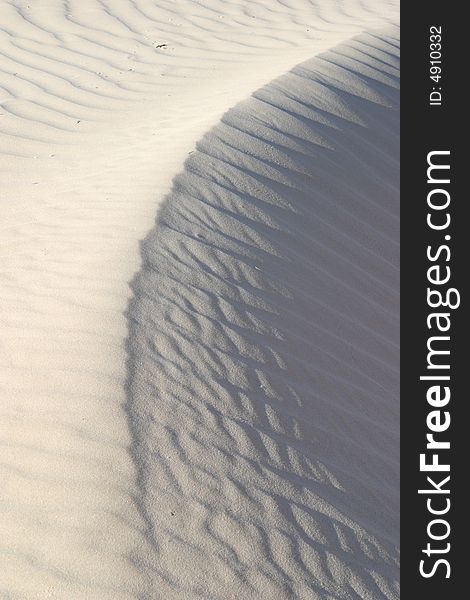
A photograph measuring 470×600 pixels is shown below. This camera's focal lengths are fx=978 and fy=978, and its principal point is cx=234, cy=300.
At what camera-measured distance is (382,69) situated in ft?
25.1

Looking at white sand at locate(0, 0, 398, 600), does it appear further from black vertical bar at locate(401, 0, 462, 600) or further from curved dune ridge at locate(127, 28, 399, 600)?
black vertical bar at locate(401, 0, 462, 600)

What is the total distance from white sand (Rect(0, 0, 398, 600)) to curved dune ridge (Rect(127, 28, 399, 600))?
1cm

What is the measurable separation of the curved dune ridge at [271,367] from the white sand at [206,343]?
0.01 m

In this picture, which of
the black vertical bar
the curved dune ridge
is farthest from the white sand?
the black vertical bar

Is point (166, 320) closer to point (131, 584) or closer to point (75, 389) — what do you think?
point (75, 389)

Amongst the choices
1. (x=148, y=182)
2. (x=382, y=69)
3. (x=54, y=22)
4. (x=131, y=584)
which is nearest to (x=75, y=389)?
(x=131, y=584)

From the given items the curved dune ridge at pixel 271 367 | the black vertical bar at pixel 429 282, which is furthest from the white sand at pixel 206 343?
the black vertical bar at pixel 429 282

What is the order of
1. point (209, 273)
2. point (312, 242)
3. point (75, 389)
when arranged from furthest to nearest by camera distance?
point (312, 242) → point (209, 273) → point (75, 389)

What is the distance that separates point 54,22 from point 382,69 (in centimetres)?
347

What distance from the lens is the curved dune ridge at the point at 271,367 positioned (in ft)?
10.6

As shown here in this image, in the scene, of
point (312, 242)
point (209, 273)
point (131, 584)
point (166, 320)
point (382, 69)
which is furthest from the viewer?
point (382, 69)

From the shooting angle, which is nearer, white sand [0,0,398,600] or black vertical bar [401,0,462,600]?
white sand [0,0,398,600]

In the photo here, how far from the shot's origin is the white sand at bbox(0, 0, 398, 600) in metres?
3.17

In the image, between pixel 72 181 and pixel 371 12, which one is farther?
pixel 371 12
